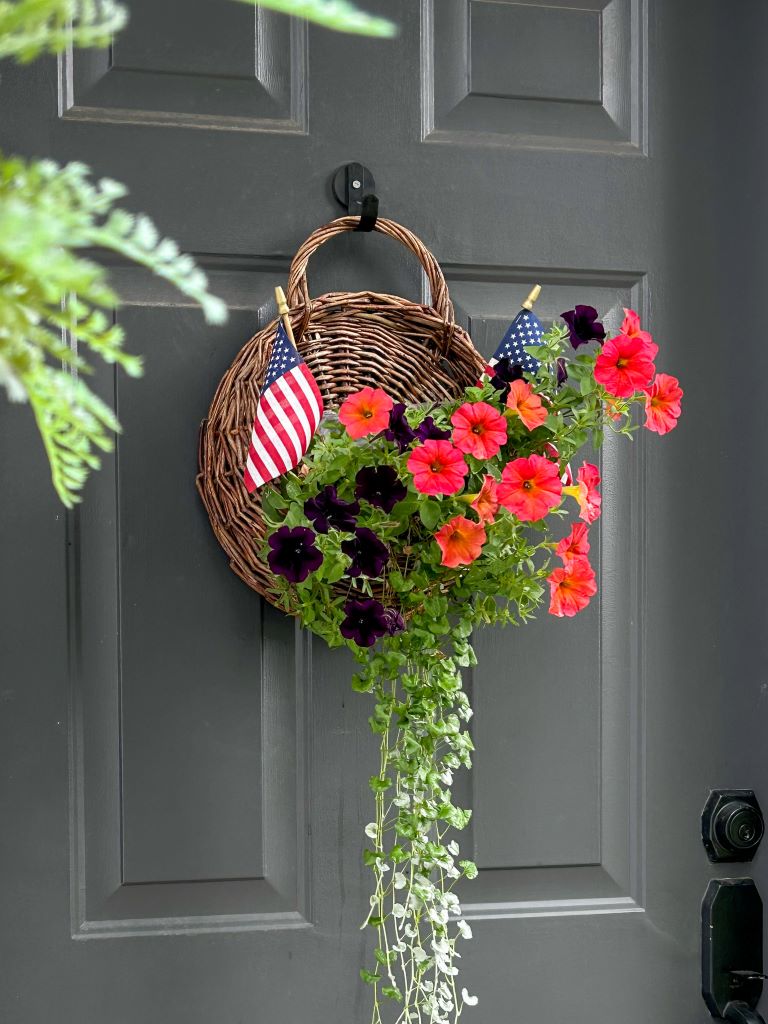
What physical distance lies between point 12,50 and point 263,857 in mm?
972

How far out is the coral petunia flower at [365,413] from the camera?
906 mm

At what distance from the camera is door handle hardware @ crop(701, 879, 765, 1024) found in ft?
3.95

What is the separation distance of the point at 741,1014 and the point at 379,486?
2.68 feet

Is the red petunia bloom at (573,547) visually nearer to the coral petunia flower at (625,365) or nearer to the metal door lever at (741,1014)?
the coral petunia flower at (625,365)

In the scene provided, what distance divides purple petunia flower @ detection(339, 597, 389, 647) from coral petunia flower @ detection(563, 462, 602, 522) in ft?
0.70

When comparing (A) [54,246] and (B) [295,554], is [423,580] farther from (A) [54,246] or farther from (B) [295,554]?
(A) [54,246]

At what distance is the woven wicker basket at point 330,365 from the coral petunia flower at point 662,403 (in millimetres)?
188

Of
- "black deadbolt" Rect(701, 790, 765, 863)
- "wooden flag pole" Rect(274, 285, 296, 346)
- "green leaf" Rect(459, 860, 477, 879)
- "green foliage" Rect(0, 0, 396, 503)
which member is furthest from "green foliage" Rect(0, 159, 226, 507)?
"black deadbolt" Rect(701, 790, 765, 863)

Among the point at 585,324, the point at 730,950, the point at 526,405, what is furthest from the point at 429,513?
the point at 730,950

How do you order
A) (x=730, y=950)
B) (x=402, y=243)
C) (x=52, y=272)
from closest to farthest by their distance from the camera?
1. (x=52, y=272)
2. (x=402, y=243)
3. (x=730, y=950)

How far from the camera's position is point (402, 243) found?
3.61 feet

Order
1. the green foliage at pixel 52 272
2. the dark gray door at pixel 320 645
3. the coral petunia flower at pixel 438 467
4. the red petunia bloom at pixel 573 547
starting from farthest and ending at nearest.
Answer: the dark gray door at pixel 320 645
the red petunia bloom at pixel 573 547
the coral petunia flower at pixel 438 467
the green foliage at pixel 52 272

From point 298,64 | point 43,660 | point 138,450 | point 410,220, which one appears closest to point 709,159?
point 410,220

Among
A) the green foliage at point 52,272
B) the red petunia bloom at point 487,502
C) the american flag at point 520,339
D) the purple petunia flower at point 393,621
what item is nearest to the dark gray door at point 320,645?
the american flag at point 520,339
